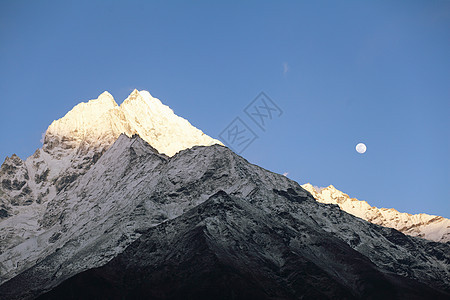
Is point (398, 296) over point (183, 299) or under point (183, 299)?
over

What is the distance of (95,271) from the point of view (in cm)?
18488

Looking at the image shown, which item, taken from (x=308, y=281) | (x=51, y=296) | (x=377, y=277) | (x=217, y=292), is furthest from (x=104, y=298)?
(x=377, y=277)

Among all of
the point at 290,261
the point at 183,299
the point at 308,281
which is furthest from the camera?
the point at 290,261

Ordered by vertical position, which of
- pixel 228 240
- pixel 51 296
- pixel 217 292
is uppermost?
pixel 228 240

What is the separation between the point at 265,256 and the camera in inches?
7776

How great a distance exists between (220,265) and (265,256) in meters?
26.3

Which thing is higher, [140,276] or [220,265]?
[220,265]

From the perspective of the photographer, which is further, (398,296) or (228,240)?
(228,240)

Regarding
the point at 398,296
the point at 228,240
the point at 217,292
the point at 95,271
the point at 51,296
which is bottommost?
the point at 51,296

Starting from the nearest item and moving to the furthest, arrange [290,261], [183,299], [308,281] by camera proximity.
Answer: [183,299] < [308,281] < [290,261]

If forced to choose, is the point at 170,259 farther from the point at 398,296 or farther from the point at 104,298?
the point at 398,296

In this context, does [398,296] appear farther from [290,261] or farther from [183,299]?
[183,299]

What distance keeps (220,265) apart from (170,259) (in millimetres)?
21598

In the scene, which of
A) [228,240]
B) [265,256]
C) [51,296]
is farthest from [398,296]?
[51,296]
